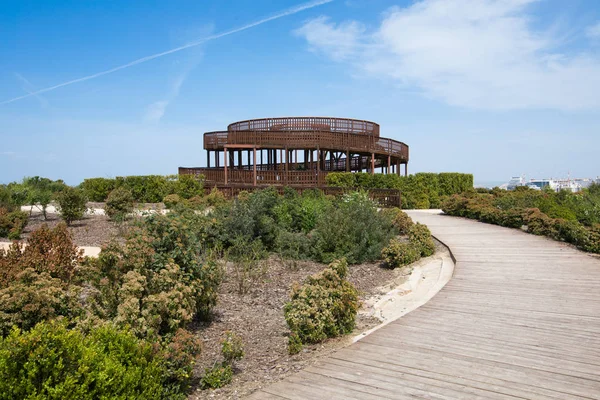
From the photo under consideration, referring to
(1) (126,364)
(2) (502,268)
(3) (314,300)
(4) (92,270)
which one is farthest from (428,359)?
(2) (502,268)

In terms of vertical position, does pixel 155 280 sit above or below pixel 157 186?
below

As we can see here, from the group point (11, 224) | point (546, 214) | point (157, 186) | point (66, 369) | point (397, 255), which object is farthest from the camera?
point (157, 186)

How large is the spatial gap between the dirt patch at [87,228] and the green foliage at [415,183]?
11.3m

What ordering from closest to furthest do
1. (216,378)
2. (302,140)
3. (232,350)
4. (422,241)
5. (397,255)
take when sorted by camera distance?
1. (216,378)
2. (232,350)
3. (397,255)
4. (422,241)
5. (302,140)

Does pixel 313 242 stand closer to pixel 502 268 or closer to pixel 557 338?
pixel 502 268

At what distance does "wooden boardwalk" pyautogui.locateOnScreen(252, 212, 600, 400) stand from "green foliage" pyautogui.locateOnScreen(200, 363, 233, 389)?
57 cm

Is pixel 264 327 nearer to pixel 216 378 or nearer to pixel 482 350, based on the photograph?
pixel 216 378

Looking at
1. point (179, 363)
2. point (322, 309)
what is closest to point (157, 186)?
point (322, 309)

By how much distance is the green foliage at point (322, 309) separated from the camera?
17.3 feet

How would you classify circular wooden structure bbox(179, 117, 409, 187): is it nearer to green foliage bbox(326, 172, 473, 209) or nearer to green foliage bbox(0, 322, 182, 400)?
green foliage bbox(326, 172, 473, 209)

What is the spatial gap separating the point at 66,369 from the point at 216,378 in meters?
1.40

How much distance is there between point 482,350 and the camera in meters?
4.64

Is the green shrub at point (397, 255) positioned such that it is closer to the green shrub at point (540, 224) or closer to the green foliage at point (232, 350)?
the green shrub at point (540, 224)

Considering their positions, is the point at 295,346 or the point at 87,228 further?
the point at 87,228
